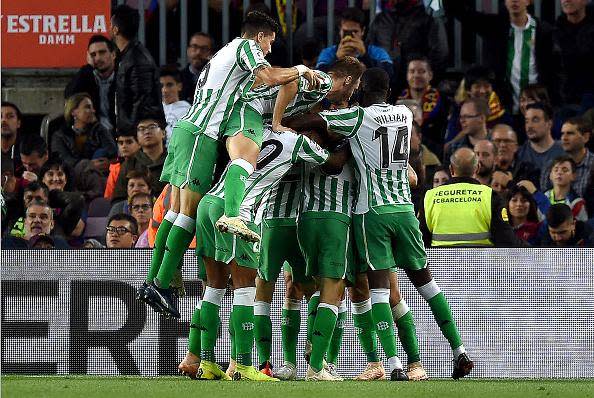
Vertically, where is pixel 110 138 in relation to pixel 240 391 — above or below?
above

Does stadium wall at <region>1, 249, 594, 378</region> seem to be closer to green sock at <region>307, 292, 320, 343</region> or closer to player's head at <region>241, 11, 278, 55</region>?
green sock at <region>307, 292, 320, 343</region>

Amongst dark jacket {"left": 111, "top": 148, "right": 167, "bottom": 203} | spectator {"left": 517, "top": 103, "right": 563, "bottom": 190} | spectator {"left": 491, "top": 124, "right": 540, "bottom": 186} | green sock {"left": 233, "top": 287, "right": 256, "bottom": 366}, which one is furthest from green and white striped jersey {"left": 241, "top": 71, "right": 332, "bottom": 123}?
spectator {"left": 517, "top": 103, "right": 563, "bottom": 190}

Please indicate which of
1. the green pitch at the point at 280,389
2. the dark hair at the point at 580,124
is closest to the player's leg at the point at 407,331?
the green pitch at the point at 280,389

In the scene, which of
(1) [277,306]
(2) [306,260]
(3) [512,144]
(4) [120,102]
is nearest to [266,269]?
(2) [306,260]

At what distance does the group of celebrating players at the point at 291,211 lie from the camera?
10500mm

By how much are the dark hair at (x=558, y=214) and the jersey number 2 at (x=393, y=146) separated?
7.96 feet

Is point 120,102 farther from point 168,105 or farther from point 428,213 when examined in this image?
point 428,213

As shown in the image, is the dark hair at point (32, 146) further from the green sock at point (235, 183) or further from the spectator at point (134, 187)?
the green sock at point (235, 183)

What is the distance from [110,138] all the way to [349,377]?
5.01 m

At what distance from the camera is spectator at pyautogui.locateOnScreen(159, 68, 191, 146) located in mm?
15703

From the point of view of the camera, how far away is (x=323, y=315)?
34.4 feet

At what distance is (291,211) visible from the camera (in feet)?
35.9

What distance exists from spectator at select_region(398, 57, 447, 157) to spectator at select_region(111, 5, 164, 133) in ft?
8.17

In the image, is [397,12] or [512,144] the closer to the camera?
[512,144]
